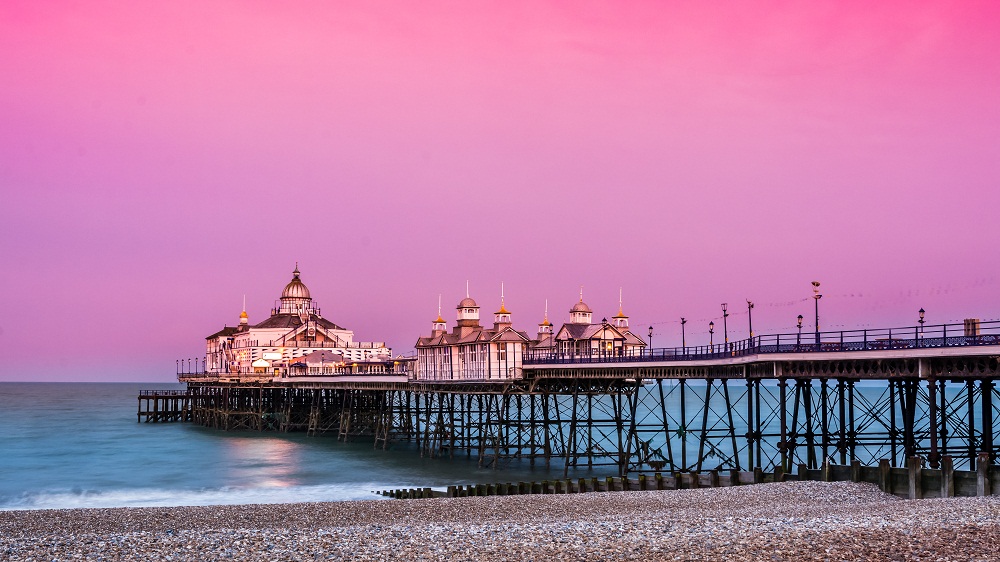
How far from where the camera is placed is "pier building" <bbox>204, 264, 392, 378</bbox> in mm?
114312

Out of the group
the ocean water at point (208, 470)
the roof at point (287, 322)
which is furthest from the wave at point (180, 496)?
the roof at point (287, 322)

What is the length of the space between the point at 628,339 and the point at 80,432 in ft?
205

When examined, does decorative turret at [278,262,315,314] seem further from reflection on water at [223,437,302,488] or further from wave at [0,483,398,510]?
wave at [0,483,398,510]

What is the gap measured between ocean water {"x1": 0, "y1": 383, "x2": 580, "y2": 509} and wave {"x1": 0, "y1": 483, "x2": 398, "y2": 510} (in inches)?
1.9

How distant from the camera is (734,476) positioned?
3638cm

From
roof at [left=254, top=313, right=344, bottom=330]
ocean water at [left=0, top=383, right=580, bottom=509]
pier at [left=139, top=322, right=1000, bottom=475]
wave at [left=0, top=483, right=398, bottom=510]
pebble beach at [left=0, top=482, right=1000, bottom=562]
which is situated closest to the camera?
pebble beach at [left=0, top=482, right=1000, bottom=562]

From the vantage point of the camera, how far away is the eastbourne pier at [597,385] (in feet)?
119

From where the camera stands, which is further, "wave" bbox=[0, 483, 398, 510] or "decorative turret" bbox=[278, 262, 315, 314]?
"decorative turret" bbox=[278, 262, 315, 314]

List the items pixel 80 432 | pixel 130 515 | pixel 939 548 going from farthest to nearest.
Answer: pixel 80 432 < pixel 130 515 < pixel 939 548

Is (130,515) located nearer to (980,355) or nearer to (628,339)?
(980,355)

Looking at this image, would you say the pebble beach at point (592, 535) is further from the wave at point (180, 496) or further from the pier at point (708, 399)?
the wave at point (180, 496)

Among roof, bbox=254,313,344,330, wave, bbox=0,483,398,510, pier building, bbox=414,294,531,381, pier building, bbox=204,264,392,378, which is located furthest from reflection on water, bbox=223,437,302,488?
roof, bbox=254,313,344,330

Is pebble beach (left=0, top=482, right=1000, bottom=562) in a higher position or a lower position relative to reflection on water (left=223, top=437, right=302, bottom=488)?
higher

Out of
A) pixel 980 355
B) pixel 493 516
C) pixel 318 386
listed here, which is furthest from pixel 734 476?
pixel 318 386
